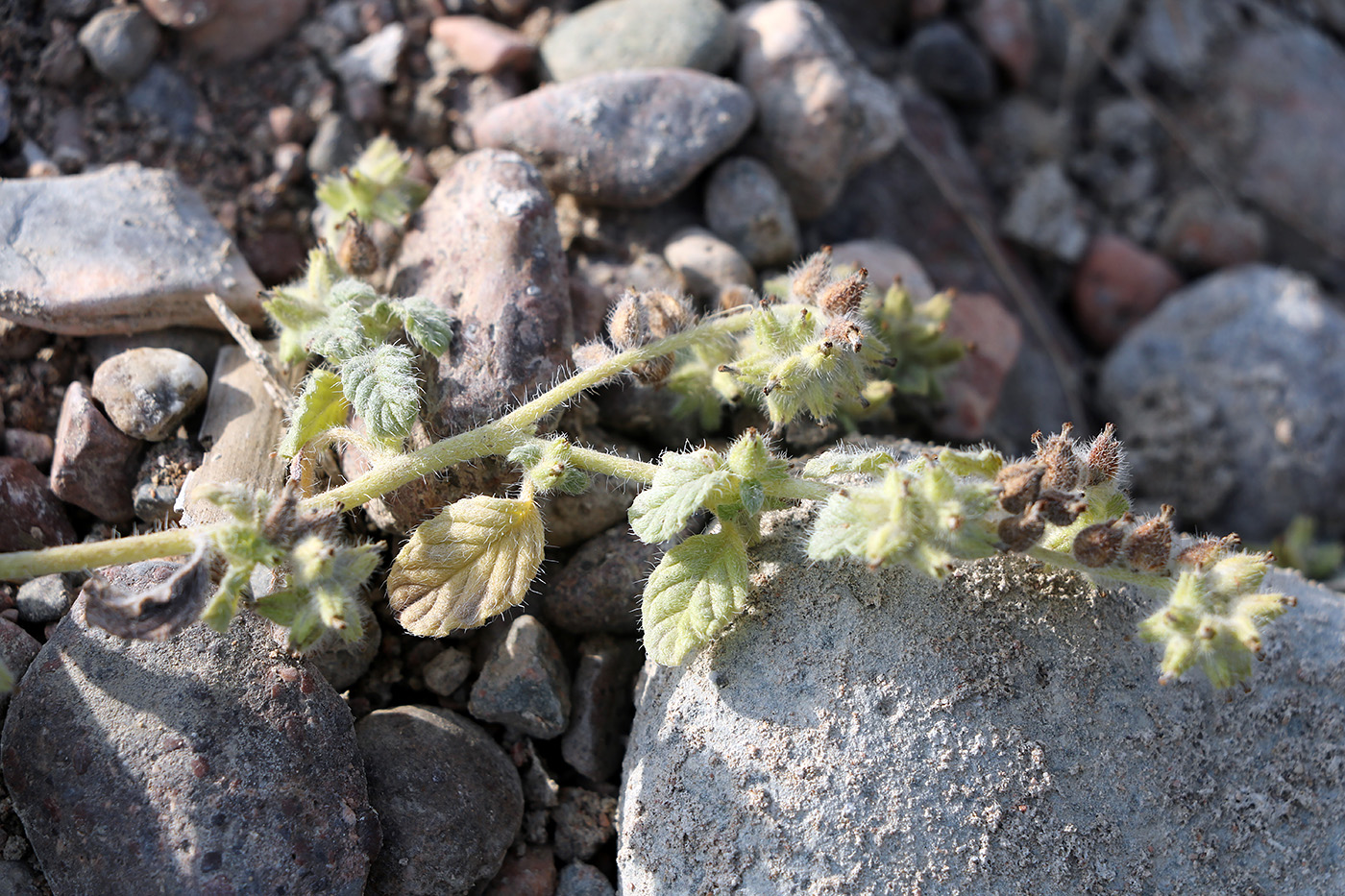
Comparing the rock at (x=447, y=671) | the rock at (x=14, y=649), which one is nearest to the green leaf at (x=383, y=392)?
the rock at (x=447, y=671)

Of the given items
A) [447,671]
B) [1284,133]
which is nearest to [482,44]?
[447,671]

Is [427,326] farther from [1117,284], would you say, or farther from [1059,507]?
[1117,284]

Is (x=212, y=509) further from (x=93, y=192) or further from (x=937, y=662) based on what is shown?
(x=937, y=662)

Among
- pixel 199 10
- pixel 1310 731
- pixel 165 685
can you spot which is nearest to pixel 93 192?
pixel 199 10

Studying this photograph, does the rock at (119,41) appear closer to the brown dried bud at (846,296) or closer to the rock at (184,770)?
the rock at (184,770)

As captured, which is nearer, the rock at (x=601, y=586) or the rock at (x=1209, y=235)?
the rock at (x=601, y=586)
